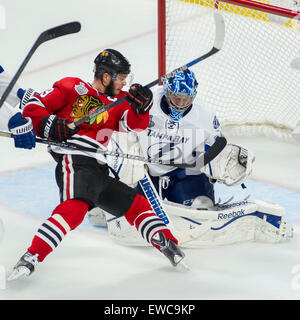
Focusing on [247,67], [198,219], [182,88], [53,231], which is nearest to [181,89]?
[182,88]

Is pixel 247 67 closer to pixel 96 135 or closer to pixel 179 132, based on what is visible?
pixel 179 132

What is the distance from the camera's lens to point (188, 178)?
3000 mm

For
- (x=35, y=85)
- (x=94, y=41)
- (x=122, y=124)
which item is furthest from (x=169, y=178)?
(x=94, y=41)

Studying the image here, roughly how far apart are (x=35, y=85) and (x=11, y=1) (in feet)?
4.53

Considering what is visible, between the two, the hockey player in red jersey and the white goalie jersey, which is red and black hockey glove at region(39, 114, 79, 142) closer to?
the hockey player in red jersey

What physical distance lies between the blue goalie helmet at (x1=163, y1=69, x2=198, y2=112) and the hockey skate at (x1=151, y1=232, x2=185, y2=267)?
54cm

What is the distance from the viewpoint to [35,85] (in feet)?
15.0

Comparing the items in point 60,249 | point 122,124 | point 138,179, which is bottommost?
point 60,249

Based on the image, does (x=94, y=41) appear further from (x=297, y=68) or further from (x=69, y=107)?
(x=69, y=107)

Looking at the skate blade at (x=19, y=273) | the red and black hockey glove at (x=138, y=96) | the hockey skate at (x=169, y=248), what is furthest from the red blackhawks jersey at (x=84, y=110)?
the skate blade at (x=19, y=273)

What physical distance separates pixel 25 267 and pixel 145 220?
0.46 metres

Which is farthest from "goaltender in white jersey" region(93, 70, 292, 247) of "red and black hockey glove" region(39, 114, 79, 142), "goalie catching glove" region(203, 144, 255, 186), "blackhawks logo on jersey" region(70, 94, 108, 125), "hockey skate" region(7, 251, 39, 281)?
"hockey skate" region(7, 251, 39, 281)

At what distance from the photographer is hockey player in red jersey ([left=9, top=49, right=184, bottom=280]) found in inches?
98.4
